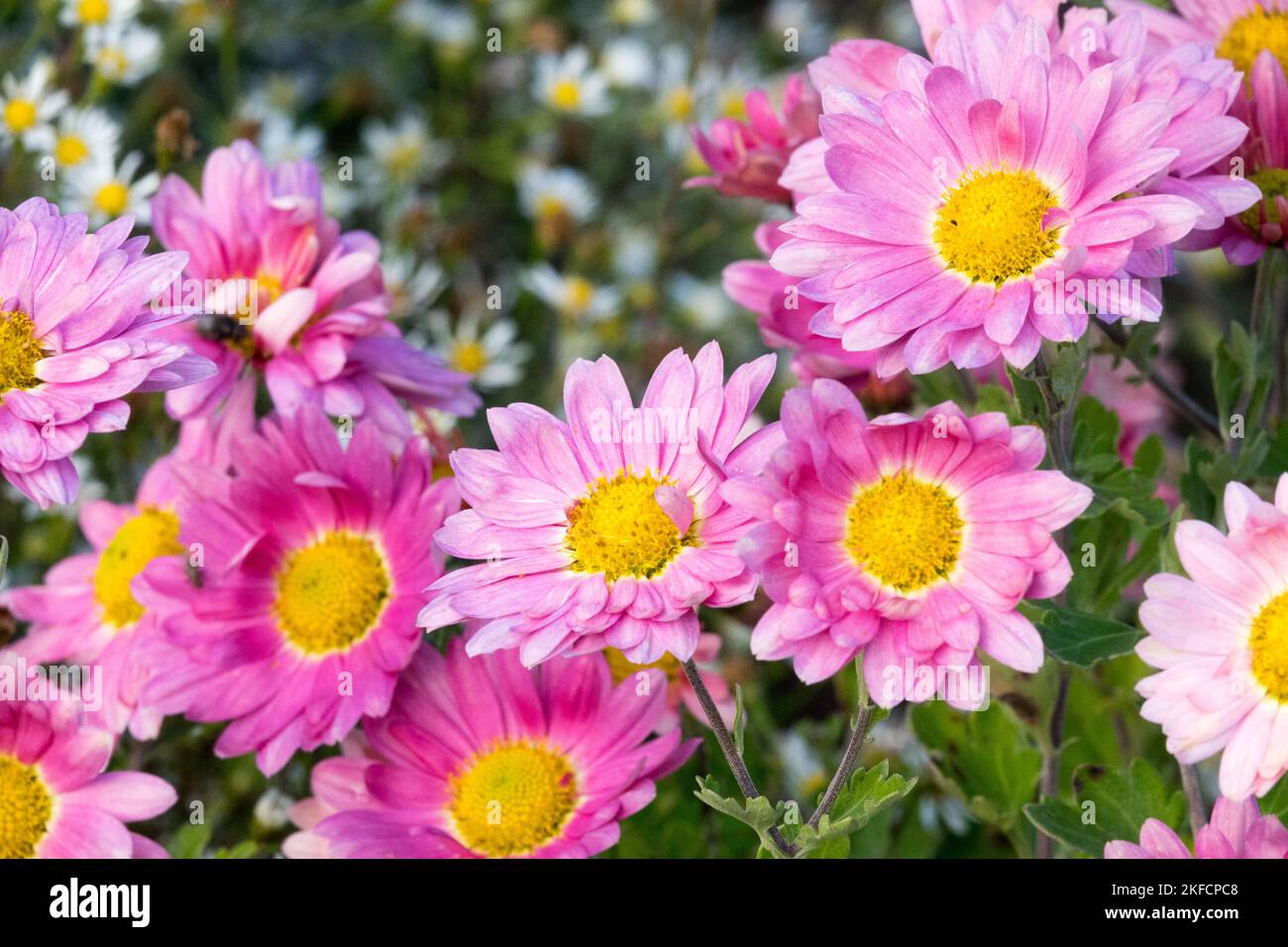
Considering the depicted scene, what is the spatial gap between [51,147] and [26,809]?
3.02ft

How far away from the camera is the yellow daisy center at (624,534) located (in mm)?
945

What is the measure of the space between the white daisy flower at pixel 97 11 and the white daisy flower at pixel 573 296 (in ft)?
2.15

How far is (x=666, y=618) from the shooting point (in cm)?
89

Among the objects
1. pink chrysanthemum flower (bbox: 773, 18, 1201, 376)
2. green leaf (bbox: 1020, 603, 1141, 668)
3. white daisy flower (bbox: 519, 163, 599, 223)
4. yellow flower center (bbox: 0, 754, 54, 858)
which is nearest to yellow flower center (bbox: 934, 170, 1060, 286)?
pink chrysanthemum flower (bbox: 773, 18, 1201, 376)

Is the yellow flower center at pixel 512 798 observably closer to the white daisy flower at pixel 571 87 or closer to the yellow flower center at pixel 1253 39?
the yellow flower center at pixel 1253 39

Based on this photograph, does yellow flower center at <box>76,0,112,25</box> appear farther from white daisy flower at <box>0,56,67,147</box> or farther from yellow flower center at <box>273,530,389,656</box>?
yellow flower center at <box>273,530,389,656</box>

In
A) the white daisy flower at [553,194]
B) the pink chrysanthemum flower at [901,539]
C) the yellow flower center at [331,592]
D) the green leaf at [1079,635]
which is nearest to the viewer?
the pink chrysanthemum flower at [901,539]

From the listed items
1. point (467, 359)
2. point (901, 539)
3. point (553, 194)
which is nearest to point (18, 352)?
point (901, 539)

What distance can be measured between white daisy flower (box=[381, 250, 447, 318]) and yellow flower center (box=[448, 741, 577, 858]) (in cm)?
86

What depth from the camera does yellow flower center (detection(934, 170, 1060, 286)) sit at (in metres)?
0.96

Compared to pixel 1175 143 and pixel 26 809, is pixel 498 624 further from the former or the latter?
pixel 1175 143

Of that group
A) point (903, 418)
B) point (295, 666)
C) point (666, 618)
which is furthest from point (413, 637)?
point (903, 418)

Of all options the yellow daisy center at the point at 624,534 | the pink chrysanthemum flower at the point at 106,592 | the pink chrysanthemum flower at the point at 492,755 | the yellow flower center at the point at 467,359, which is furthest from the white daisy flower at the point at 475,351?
the yellow daisy center at the point at 624,534

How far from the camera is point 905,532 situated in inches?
37.3
